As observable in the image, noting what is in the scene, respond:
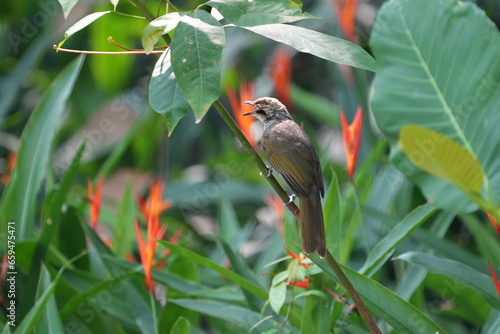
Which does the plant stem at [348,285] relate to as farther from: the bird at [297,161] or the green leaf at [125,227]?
the green leaf at [125,227]

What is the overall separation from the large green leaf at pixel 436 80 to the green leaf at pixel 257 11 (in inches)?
22.9

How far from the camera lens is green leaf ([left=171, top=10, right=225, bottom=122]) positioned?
1006mm

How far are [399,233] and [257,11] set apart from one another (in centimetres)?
71

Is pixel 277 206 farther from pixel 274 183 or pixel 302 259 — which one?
pixel 274 183

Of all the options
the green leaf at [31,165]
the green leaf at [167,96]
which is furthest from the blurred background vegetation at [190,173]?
the green leaf at [167,96]

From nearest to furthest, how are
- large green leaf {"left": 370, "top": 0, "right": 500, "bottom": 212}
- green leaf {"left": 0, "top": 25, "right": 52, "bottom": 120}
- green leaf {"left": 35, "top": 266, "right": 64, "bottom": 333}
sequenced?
large green leaf {"left": 370, "top": 0, "right": 500, "bottom": 212}
green leaf {"left": 35, "top": 266, "right": 64, "bottom": 333}
green leaf {"left": 0, "top": 25, "right": 52, "bottom": 120}

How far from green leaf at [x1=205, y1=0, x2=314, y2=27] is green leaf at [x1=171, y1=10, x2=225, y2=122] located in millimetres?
34

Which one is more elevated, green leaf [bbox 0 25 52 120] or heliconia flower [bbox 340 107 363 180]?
heliconia flower [bbox 340 107 363 180]

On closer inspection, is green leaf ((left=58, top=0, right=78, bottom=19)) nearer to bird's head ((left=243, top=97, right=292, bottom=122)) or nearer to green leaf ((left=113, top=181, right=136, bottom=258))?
bird's head ((left=243, top=97, right=292, bottom=122))

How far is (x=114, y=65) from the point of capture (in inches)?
151

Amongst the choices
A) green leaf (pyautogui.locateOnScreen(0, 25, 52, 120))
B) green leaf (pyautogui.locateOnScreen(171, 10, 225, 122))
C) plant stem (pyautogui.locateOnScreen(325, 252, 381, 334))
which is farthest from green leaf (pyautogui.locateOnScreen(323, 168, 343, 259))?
green leaf (pyautogui.locateOnScreen(0, 25, 52, 120))

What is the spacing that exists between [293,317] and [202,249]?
4.00 feet

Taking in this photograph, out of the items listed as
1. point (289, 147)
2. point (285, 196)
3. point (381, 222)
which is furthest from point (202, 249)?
point (285, 196)

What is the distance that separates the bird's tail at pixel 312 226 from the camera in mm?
1269
